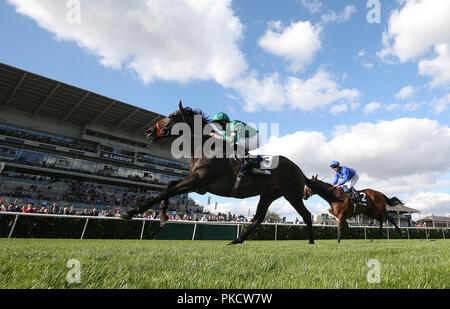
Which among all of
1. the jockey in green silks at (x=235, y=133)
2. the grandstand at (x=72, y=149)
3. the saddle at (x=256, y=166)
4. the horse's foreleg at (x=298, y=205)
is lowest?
the horse's foreleg at (x=298, y=205)

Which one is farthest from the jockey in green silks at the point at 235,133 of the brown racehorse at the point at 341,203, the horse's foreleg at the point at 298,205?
the brown racehorse at the point at 341,203

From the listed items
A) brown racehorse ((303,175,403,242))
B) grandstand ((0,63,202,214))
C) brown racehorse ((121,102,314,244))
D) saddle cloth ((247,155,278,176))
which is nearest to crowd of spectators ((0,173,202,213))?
grandstand ((0,63,202,214))

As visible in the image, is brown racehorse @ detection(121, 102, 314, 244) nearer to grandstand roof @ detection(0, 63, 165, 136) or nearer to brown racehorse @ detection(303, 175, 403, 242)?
brown racehorse @ detection(303, 175, 403, 242)

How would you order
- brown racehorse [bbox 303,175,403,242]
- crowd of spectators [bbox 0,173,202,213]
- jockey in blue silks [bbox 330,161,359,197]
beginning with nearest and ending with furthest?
brown racehorse [bbox 303,175,403,242], jockey in blue silks [bbox 330,161,359,197], crowd of spectators [bbox 0,173,202,213]

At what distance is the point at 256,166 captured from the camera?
16.1ft

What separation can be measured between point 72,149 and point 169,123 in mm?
37483

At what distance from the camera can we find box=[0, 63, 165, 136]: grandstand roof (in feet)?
105

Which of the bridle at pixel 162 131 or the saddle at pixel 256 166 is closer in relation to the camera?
the saddle at pixel 256 166

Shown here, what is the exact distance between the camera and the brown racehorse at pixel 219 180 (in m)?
4.39

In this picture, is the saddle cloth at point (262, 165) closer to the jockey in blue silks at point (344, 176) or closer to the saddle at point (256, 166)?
the saddle at point (256, 166)

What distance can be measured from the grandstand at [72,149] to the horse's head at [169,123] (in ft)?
101

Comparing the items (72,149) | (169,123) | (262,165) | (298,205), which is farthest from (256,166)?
(72,149)
